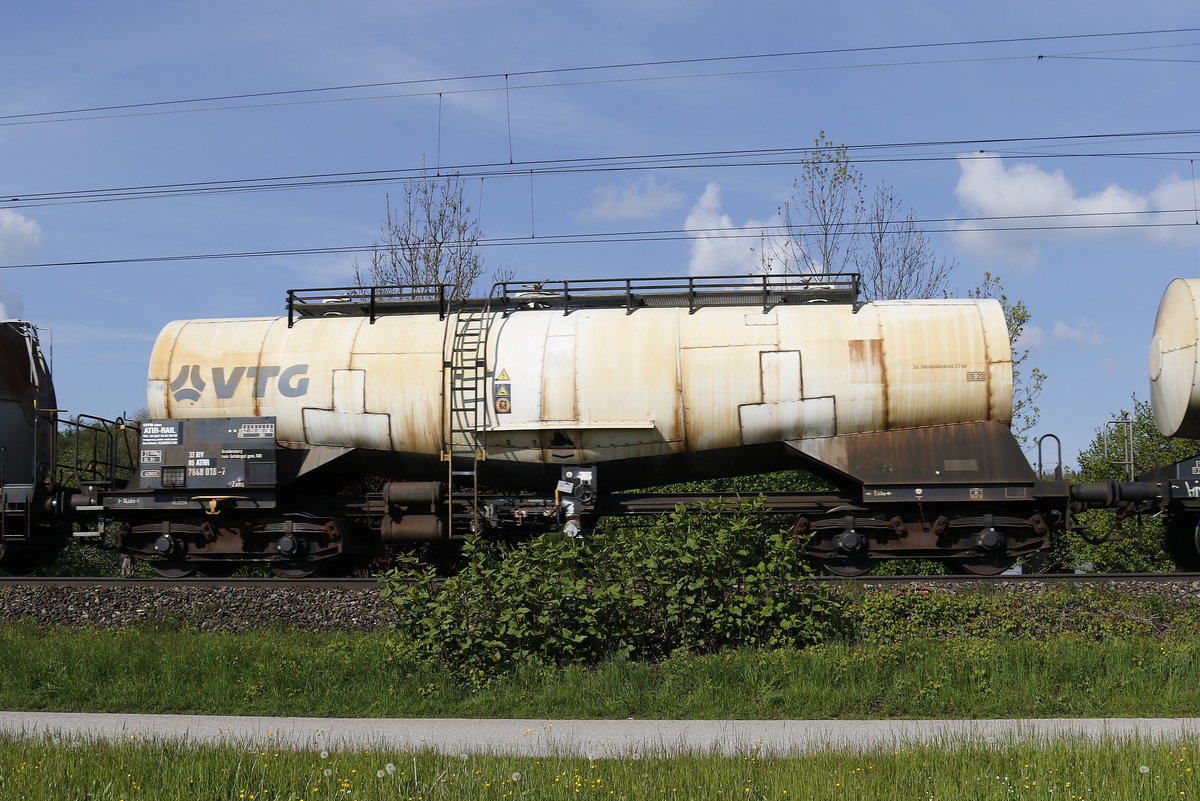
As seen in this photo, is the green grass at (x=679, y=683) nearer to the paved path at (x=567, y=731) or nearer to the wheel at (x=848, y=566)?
the paved path at (x=567, y=731)

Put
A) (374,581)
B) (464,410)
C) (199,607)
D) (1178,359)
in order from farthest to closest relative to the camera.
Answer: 1. (1178,359)
2. (464,410)
3. (374,581)
4. (199,607)

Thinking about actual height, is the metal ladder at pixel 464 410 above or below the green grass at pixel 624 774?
above

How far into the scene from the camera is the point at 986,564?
1334 centimetres

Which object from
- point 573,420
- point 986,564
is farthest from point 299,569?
point 986,564

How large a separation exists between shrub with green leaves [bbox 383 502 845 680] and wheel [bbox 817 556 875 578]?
3.62 m

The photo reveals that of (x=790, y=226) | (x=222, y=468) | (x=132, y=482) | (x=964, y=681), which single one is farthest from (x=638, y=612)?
(x=790, y=226)

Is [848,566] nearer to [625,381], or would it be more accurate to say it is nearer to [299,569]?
[625,381]

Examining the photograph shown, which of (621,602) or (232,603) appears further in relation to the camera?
(232,603)

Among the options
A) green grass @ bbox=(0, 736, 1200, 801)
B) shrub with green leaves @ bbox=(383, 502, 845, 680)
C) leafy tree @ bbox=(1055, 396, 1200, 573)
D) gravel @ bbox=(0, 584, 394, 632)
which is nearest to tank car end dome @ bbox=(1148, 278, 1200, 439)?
leafy tree @ bbox=(1055, 396, 1200, 573)

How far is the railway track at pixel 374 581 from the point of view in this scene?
39.9ft

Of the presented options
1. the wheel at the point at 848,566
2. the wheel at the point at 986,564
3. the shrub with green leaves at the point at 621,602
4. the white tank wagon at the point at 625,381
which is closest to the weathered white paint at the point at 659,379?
the white tank wagon at the point at 625,381

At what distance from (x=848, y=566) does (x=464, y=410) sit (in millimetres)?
5507

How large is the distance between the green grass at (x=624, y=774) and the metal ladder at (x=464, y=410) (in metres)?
7.37

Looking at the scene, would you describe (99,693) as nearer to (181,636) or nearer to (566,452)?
(181,636)
